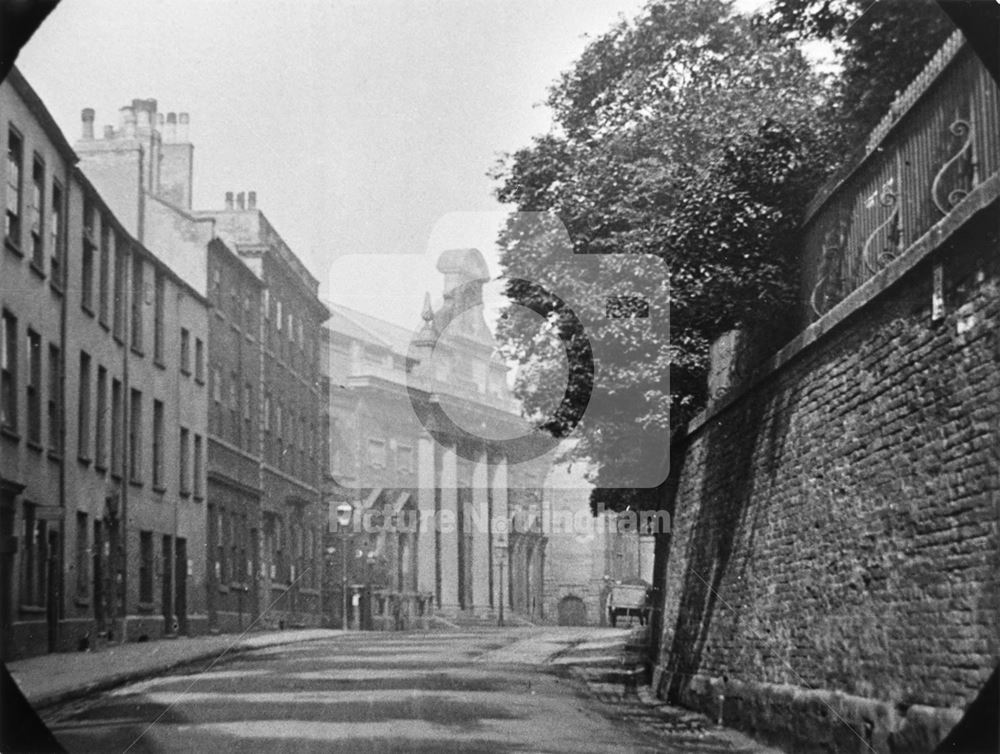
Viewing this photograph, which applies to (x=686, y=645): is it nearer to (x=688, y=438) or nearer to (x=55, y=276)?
(x=688, y=438)

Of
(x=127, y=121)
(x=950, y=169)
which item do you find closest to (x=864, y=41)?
(x=950, y=169)

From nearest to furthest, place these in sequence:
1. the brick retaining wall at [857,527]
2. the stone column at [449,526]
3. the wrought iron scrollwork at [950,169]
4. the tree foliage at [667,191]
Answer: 1. the brick retaining wall at [857,527]
2. the wrought iron scrollwork at [950,169]
3. the stone column at [449,526]
4. the tree foliage at [667,191]

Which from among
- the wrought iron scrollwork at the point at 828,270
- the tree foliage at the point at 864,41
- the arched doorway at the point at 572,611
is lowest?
the arched doorway at the point at 572,611

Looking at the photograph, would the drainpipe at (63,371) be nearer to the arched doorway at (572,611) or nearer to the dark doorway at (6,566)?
the dark doorway at (6,566)

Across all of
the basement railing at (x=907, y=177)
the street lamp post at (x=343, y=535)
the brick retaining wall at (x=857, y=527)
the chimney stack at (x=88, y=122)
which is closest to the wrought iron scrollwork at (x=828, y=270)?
the basement railing at (x=907, y=177)

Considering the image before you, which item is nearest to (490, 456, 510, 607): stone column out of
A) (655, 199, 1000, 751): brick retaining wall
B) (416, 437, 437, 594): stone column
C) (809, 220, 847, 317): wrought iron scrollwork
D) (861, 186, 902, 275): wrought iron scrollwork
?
(416, 437, 437, 594): stone column

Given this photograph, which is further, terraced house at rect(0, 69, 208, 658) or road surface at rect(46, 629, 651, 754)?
road surface at rect(46, 629, 651, 754)

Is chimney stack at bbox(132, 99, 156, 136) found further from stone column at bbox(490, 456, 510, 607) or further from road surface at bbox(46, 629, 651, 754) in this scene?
road surface at bbox(46, 629, 651, 754)
